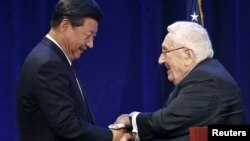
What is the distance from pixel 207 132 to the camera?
1.51m

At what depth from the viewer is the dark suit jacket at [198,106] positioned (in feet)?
6.67

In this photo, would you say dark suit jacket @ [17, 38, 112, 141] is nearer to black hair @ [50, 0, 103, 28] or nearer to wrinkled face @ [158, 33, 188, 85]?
black hair @ [50, 0, 103, 28]

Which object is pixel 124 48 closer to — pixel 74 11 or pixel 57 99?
pixel 74 11

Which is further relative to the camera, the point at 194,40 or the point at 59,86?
the point at 194,40

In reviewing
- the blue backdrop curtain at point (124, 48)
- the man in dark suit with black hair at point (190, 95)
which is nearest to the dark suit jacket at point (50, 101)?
the man in dark suit with black hair at point (190, 95)

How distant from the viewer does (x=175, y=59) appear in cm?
218

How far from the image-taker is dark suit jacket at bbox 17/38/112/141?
1.93 meters

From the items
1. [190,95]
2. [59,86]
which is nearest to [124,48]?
[190,95]

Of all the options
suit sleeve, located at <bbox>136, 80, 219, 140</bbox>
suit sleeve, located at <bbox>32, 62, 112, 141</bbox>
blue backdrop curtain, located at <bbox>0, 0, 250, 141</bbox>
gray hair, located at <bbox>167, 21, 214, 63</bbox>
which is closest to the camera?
suit sleeve, located at <bbox>32, 62, 112, 141</bbox>

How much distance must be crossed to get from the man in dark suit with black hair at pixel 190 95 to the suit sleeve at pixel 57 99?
33cm

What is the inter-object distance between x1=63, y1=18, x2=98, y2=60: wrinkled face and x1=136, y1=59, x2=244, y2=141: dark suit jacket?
393 millimetres

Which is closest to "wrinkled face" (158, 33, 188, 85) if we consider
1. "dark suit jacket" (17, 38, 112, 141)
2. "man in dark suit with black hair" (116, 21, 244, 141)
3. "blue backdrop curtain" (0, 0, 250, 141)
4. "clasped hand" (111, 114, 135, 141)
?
"man in dark suit with black hair" (116, 21, 244, 141)

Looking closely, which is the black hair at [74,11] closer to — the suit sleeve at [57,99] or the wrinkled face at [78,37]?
the wrinkled face at [78,37]

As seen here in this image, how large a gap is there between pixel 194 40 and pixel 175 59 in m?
0.11
